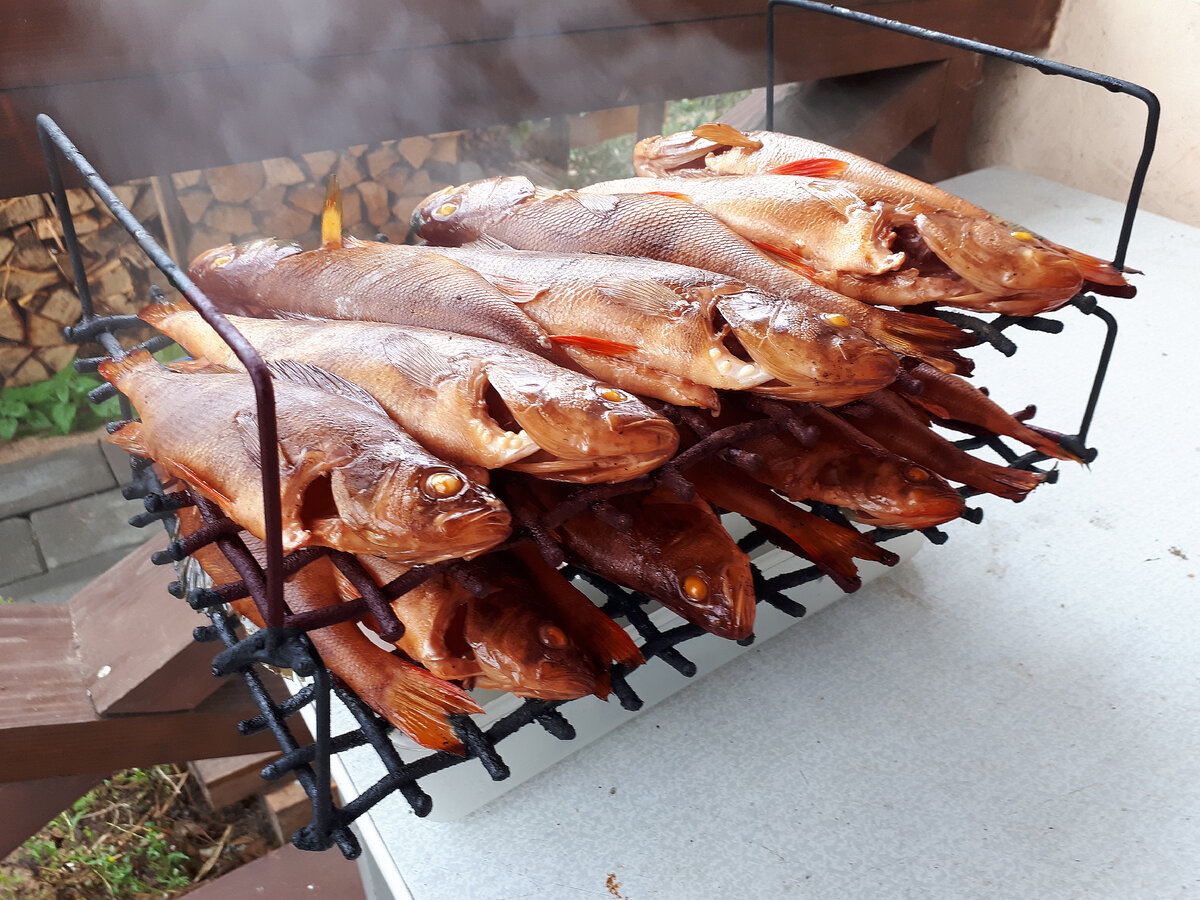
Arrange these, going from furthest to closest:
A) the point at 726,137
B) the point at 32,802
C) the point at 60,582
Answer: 1. the point at 60,582
2. the point at 32,802
3. the point at 726,137

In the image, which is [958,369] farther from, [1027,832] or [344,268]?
[344,268]

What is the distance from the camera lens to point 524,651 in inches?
30.1

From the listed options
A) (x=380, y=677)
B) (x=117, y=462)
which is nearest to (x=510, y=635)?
(x=380, y=677)

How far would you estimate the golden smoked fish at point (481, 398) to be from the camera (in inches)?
27.5

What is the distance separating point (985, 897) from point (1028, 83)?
2703 mm

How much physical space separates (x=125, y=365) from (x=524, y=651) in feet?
1.84

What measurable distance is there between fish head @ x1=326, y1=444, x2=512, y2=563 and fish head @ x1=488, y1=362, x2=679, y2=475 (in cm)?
7

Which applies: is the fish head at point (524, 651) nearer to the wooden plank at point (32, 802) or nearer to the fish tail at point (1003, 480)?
the fish tail at point (1003, 480)

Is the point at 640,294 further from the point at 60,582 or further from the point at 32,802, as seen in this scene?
the point at 60,582

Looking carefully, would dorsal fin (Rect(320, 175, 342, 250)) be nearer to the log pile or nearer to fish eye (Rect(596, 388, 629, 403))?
fish eye (Rect(596, 388, 629, 403))

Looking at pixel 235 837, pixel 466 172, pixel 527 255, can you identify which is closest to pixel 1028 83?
pixel 466 172

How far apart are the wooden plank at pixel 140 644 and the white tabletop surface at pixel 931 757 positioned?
59cm

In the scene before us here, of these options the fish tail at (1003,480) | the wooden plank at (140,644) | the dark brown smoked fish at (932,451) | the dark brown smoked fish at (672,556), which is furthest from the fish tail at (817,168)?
the wooden plank at (140,644)

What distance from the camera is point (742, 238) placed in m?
1.06
